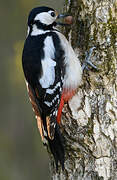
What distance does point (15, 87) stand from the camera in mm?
7926

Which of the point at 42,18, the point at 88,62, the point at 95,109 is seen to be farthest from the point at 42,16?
the point at 95,109

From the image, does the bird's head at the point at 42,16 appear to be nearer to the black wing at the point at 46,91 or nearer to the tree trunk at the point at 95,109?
the black wing at the point at 46,91

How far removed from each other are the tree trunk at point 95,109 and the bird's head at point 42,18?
316 millimetres

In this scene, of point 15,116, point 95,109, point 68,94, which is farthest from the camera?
point 15,116

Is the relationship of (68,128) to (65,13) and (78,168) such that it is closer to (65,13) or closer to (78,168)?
(78,168)

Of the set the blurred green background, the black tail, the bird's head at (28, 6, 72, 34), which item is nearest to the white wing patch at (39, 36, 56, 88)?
the bird's head at (28, 6, 72, 34)

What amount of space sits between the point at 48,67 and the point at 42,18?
549 mm

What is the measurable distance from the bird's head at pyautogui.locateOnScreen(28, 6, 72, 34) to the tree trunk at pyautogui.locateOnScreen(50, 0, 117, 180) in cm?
32

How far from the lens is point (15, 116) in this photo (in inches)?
316

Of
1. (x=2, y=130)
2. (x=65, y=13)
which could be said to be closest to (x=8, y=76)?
(x=2, y=130)

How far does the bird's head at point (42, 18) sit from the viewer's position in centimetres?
447

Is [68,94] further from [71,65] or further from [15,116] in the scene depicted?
[15,116]

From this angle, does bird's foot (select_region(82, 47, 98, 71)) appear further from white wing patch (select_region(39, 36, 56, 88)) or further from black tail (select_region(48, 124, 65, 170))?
black tail (select_region(48, 124, 65, 170))

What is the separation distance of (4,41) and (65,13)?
3.29 m
